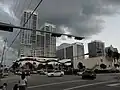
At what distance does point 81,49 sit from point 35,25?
5698cm

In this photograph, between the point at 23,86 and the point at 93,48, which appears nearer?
the point at 23,86

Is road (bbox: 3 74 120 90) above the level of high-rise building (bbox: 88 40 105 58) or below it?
below

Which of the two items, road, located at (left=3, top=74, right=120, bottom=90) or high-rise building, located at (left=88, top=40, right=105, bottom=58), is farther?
high-rise building, located at (left=88, top=40, right=105, bottom=58)

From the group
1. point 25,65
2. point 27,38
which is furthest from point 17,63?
point 27,38

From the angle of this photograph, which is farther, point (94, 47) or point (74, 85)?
point (94, 47)

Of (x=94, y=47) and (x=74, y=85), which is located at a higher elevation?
(x=94, y=47)

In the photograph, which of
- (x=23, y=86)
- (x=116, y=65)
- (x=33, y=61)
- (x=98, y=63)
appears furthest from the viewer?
(x=33, y=61)

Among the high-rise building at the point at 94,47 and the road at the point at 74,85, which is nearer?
the road at the point at 74,85

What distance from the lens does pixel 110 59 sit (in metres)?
87.2

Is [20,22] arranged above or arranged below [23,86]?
above

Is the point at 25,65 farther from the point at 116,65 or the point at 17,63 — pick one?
the point at 116,65

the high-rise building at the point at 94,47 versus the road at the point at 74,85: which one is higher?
the high-rise building at the point at 94,47

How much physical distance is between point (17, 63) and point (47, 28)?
128 m

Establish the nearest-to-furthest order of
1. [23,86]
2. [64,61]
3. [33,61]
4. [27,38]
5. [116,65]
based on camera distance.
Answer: [23,86]
[27,38]
[116,65]
[64,61]
[33,61]
